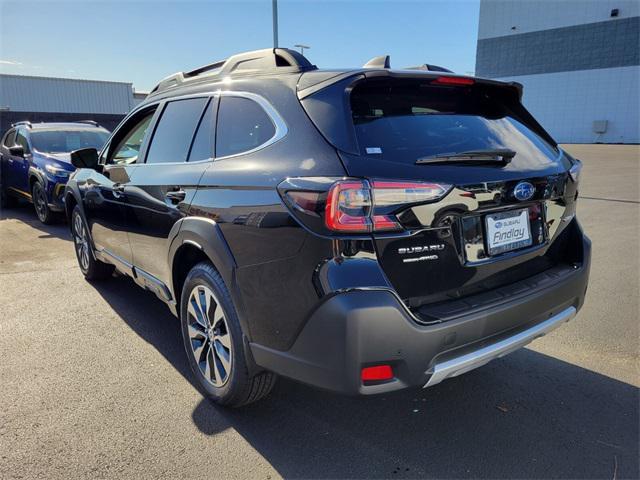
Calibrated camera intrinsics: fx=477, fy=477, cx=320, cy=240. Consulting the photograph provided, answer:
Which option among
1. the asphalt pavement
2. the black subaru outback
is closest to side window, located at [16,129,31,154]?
the asphalt pavement

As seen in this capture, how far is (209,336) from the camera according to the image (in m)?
2.79

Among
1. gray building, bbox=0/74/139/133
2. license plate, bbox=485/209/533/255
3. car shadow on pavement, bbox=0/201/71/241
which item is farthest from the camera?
gray building, bbox=0/74/139/133

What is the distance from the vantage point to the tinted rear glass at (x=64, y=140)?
8559 millimetres

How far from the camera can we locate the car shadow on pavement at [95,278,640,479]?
7.59 ft

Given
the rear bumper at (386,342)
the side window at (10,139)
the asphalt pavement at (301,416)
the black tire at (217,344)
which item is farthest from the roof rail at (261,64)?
the side window at (10,139)

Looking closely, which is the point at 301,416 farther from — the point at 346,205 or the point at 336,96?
the point at 336,96

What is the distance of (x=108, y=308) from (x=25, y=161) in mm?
5718

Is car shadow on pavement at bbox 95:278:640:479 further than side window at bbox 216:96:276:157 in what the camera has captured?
No

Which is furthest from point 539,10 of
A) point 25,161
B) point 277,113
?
point 277,113

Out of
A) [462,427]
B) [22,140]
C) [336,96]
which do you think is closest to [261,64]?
[336,96]

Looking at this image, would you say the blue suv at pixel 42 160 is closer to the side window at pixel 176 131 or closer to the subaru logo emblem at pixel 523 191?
the side window at pixel 176 131

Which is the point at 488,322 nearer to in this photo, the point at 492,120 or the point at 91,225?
the point at 492,120

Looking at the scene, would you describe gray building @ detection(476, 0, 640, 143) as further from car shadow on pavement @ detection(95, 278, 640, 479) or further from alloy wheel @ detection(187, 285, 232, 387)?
alloy wheel @ detection(187, 285, 232, 387)

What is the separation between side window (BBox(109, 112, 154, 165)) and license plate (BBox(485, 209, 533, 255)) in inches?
108
